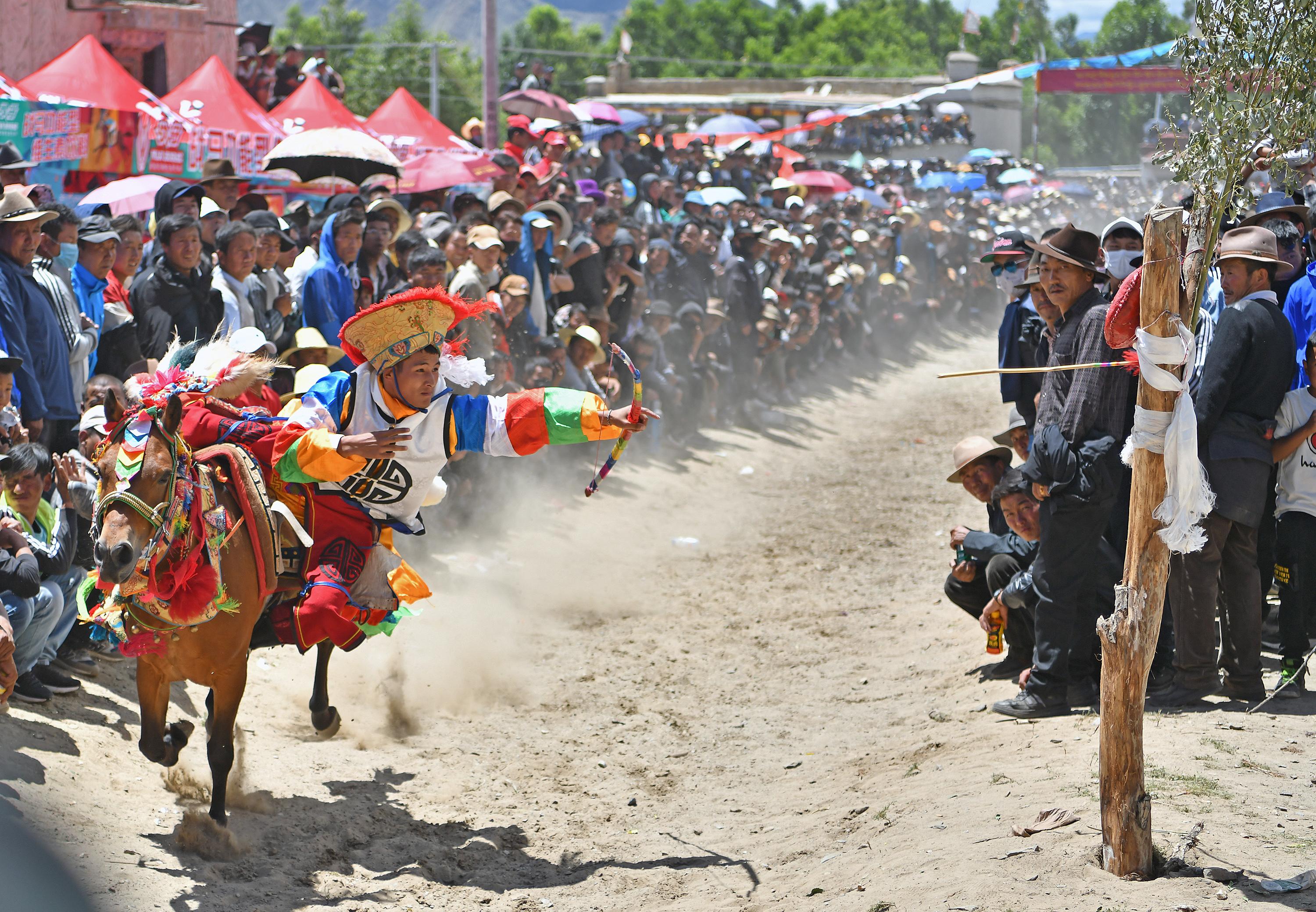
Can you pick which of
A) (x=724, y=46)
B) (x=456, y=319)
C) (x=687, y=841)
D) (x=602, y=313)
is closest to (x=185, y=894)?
(x=687, y=841)

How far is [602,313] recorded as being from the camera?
515 inches

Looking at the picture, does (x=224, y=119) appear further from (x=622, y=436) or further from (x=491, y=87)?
(x=622, y=436)

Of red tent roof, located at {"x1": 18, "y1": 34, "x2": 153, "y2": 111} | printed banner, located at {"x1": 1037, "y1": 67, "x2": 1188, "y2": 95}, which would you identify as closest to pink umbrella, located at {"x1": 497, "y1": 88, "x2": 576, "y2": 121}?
red tent roof, located at {"x1": 18, "y1": 34, "x2": 153, "y2": 111}

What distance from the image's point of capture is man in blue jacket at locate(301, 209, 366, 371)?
9.51 meters

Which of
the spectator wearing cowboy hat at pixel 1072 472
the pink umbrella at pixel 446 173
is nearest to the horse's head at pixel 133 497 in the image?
the spectator wearing cowboy hat at pixel 1072 472

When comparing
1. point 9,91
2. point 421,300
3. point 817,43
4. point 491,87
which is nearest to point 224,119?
point 9,91

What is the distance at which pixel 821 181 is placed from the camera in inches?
1032

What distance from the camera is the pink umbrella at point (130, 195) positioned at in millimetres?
10445

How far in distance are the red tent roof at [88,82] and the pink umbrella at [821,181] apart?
1458 centimetres

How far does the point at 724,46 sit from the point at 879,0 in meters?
17.2

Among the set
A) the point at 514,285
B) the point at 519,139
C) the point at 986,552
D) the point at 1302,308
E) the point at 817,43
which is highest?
the point at 817,43

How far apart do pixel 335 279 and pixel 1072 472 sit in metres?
5.56

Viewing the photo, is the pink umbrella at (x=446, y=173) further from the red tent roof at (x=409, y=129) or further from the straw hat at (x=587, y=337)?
the straw hat at (x=587, y=337)

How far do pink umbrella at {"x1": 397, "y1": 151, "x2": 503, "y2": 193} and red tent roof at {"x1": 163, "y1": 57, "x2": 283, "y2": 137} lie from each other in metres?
1.49
